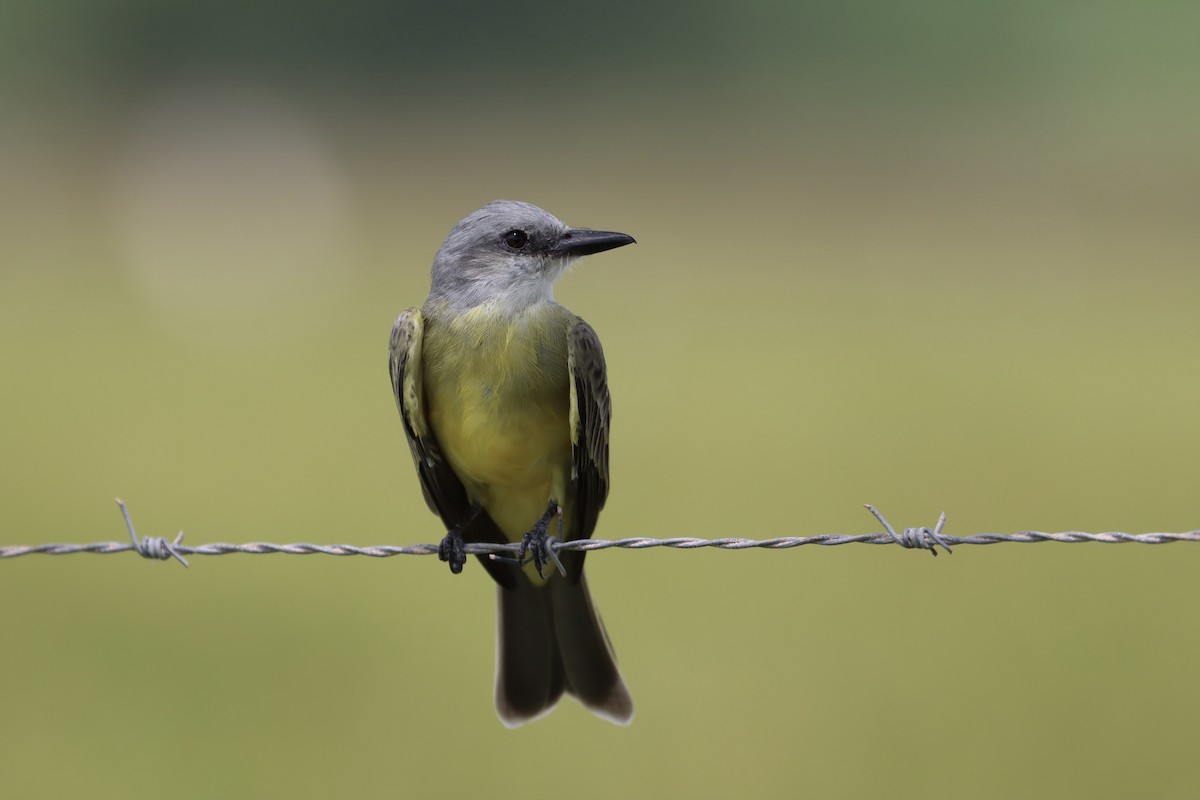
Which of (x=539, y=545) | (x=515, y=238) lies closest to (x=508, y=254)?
(x=515, y=238)

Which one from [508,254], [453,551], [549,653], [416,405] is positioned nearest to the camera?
[416,405]

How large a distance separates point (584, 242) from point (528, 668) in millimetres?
1658

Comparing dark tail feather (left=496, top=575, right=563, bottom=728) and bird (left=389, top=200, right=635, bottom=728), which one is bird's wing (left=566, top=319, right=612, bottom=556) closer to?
bird (left=389, top=200, right=635, bottom=728)

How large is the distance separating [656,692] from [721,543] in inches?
147

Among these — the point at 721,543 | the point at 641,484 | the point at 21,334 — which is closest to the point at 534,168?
the point at 21,334

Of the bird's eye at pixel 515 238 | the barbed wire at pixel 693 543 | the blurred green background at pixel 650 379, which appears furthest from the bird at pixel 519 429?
the blurred green background at pixel 650 379

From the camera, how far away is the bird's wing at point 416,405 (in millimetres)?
5047

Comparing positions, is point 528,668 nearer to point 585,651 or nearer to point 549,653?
point 549,653

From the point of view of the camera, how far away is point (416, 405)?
16.6 ft

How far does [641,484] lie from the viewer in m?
10.5

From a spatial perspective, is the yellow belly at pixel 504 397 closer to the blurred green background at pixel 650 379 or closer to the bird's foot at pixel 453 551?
the bird's foot at pixel 453 551

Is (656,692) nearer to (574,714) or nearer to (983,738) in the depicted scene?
(574,714)

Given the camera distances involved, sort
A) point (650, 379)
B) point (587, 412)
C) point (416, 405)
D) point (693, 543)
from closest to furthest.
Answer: point (693, 543), point (587, 412), point (416, 405), point (650, 379)

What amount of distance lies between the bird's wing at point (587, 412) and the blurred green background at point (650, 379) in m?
2.18
